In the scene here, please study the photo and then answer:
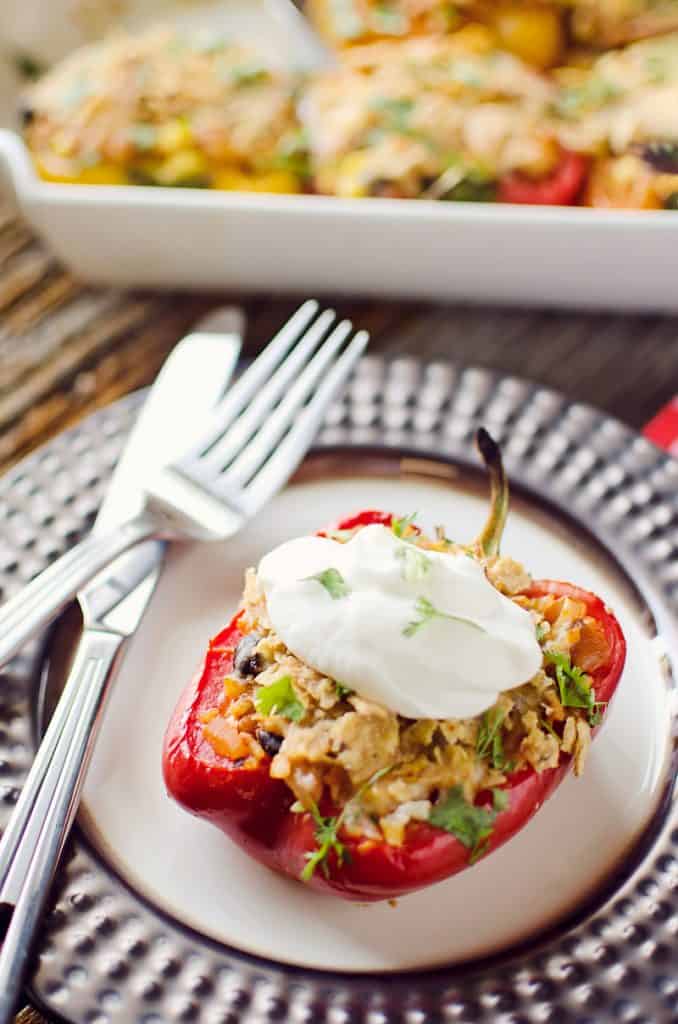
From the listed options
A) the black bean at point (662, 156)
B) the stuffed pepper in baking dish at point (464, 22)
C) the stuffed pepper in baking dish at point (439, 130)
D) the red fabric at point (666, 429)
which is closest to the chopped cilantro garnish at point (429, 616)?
the red fabric at point (666, 429)

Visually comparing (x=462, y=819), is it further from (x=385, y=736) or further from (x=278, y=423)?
(x=278, y=423)

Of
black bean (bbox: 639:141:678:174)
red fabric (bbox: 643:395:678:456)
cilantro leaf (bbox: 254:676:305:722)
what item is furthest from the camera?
black bean (bbox: 639:141:678:174)

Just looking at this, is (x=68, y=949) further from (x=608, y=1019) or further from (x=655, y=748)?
(x=655, y=748)

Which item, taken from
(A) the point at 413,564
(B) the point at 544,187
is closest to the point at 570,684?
(A) the point at 413,564

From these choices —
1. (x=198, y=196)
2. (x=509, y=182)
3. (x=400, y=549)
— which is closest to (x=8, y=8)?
(x=198, y=196)

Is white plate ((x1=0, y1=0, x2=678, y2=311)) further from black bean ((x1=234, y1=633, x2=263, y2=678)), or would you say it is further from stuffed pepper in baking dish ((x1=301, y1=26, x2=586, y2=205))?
black bean ((x1=234, y1=633, x2=263, y2=678))

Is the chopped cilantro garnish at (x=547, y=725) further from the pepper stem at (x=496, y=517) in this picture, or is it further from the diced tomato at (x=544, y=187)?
the diced tomato at (x=544, y=187)

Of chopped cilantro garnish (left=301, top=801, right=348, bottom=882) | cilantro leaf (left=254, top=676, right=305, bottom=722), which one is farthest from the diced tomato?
chopped cilantro garnish (left=301, top=801, right=348, bottom=882)
